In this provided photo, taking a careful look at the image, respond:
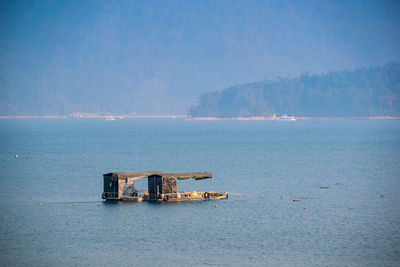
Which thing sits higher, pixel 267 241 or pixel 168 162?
pixel 168 162

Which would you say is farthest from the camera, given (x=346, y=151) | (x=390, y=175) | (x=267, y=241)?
(x=346, y=151)

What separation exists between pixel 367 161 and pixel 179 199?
60.7 m

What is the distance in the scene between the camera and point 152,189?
228 ft

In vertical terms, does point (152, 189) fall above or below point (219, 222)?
above

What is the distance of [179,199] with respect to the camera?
69.6 m

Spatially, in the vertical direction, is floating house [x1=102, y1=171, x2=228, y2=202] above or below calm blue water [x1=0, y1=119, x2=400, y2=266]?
above

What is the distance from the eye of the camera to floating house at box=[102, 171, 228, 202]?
227 ft

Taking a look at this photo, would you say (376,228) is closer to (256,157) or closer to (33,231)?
(33,231)

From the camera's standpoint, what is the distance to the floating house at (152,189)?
69062 mm

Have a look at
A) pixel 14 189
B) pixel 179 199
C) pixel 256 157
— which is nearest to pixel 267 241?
pixel 179 199

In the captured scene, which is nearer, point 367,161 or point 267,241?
point 267,241

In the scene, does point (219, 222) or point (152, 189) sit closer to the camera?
point (219, 222)

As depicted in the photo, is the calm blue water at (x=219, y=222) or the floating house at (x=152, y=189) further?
the floating house at (x=152, y=189)

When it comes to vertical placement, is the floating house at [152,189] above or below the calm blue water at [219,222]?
above
